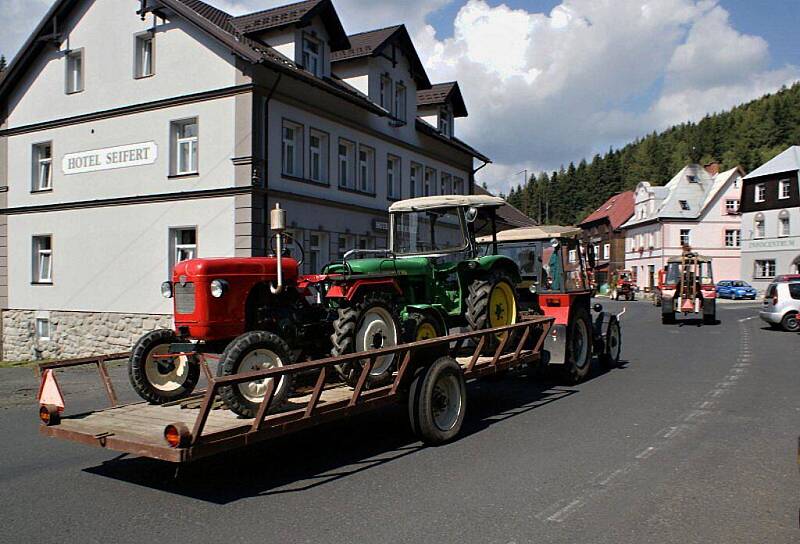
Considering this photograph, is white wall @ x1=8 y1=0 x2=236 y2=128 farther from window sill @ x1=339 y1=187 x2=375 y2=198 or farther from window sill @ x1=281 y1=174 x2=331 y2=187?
window sill @ x1=339 y1=187 x2=375 y2=198

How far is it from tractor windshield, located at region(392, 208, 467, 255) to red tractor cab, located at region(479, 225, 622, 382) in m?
1.76

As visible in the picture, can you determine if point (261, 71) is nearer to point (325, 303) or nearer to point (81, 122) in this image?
point (81, 122)

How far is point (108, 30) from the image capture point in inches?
803

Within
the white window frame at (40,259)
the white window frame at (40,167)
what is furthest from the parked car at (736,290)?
the white window frame at (40,167)

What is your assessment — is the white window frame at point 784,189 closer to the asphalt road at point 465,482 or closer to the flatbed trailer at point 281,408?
the asphalt road at point 465,482

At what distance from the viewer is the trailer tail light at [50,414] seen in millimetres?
5660

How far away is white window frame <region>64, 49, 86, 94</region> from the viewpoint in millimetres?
21328

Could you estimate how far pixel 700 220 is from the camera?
5872 centimetres

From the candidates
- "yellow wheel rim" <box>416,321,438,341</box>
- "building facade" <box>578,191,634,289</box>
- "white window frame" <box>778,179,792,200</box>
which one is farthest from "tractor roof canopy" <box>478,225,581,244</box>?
"building facade" <box>578,191,634,289</box>

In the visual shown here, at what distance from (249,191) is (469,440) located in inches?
479

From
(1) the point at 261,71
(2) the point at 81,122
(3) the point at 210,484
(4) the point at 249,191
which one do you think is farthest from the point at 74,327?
(3) the point at 210,484

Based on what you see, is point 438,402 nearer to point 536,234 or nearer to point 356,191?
point 536,234

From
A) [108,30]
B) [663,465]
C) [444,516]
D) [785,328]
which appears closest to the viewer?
[444,516]

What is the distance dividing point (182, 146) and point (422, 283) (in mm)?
13029
